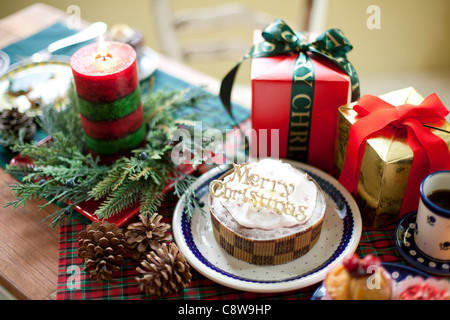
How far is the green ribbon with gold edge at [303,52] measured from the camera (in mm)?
979

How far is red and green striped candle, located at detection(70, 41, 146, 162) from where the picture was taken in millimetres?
946

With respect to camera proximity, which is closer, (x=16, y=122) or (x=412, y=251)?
(x=412, y=251)

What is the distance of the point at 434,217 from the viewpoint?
804 mm

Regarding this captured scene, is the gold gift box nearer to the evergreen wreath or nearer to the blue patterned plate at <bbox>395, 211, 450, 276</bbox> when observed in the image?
the blue patterned plate at <bbox>395, 211, 450, 276</bbox>

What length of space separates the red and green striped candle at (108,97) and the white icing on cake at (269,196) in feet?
0.86

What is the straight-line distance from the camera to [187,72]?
1408 millimetres

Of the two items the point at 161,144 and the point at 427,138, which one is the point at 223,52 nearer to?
the point at 161,144

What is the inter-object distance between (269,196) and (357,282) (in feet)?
0.74

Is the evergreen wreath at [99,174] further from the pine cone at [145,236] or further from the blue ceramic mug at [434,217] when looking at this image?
the blue ceramic mug at [434,217]

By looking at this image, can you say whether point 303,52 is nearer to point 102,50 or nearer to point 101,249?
point 102,50

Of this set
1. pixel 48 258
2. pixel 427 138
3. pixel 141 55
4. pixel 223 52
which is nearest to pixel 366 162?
pixel 427 138

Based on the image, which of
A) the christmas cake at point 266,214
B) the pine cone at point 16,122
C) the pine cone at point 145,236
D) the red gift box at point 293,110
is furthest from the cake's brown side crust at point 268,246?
the pine cone at point 16,122

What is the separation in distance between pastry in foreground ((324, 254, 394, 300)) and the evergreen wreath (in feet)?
1.07

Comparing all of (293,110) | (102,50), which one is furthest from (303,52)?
(102,50)
